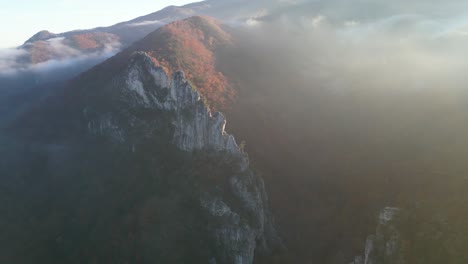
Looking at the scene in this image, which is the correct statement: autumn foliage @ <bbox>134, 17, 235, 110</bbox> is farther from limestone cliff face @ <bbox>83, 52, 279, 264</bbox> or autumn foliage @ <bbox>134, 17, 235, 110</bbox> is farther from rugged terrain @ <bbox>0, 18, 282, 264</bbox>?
rugged terrain @ <bbox>0, 18, 282, 264</bbox>

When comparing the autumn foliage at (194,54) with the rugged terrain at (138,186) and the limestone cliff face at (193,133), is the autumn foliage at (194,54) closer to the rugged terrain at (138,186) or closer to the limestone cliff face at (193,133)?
the limestone cliff face at (193,133)

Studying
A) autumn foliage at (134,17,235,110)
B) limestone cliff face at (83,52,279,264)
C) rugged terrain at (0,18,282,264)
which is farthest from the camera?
autumn foliage at (134,17,235,110)

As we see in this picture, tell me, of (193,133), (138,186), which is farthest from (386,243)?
(138,186)

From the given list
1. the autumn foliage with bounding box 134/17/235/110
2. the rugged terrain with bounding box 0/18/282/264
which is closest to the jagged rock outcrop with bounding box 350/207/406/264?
the rugged terrain with bounding box 0/18/282/264

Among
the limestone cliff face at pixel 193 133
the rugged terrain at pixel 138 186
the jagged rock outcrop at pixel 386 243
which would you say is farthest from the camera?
the rugged terrain at pixel 138 186

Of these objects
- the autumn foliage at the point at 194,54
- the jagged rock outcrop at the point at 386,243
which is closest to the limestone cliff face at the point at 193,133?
the autumn foliage at the point at 194,54

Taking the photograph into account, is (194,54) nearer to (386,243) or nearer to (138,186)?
(138,186)

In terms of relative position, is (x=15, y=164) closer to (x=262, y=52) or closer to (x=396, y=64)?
(x=262, y=52)
